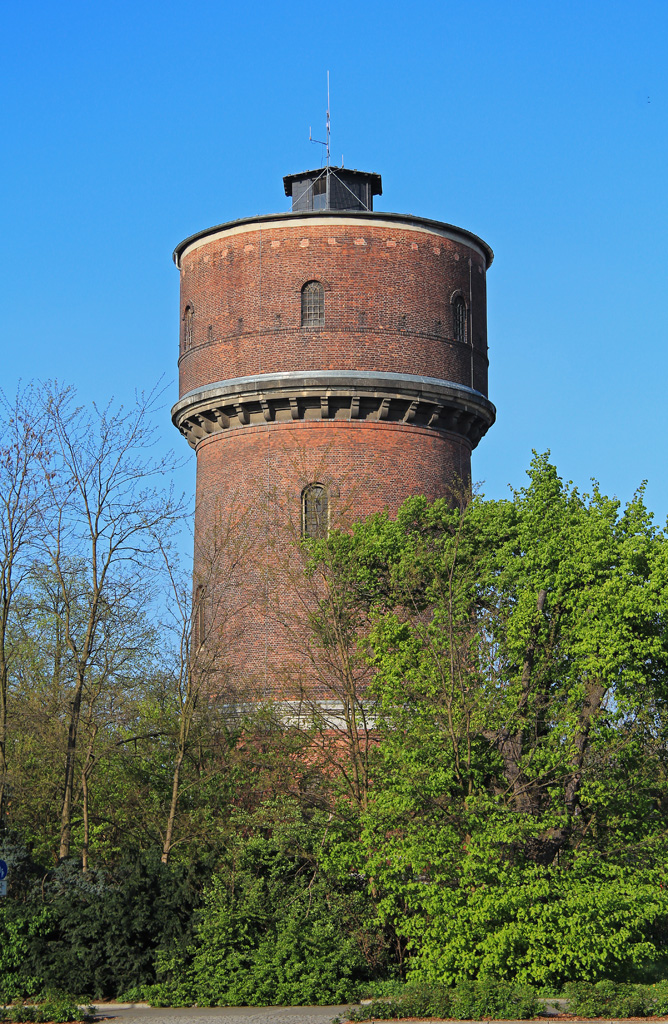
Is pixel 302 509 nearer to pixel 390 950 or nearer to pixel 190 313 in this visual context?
pixel 190 313

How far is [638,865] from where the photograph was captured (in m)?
16.2

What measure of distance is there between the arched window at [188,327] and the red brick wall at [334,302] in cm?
47

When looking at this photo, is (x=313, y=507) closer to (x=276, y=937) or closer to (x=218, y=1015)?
(x=276, y=937)

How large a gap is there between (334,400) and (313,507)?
2.27 meters

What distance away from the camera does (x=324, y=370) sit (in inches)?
1002

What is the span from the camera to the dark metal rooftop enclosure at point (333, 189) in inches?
1139

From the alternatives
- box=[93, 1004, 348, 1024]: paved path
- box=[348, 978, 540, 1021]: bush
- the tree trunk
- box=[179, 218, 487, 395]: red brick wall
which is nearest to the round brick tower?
box=[179, 218, 487, 395]: red brick wall

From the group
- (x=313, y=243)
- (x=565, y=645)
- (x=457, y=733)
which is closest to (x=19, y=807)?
(x=457, y=733)

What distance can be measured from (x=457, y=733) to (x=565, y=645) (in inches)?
76.4

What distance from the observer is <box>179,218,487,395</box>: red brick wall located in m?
25.8

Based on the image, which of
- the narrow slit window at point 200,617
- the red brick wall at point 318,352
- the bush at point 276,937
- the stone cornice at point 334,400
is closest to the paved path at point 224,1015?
the bush at point 276,937

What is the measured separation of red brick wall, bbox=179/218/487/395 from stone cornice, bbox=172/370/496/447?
1.13 ft

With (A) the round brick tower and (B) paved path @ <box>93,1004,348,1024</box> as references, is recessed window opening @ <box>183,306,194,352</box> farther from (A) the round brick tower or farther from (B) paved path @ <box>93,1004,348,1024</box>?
(B) paved path @ <box>93,1004,348,1024</box>

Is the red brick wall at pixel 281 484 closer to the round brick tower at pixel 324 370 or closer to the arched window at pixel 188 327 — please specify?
the round brick tower at pixel 324 370
